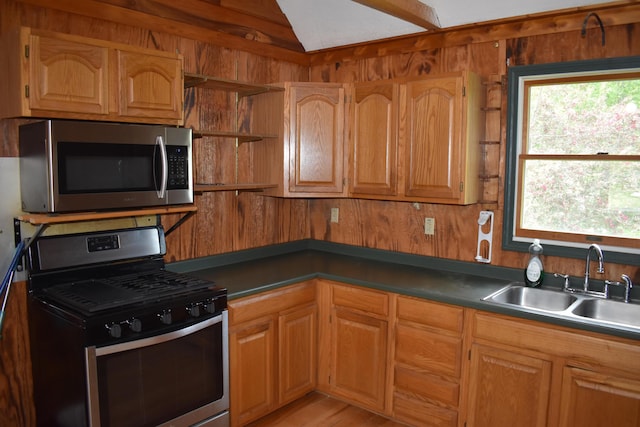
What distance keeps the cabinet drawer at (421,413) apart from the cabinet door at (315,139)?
133 cm

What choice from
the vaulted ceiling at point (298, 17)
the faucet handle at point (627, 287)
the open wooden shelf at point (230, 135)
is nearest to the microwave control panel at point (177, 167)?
the open wooden shelf at point (230, 135)

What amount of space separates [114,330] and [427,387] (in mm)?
1645

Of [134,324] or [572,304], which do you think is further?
[572,304]

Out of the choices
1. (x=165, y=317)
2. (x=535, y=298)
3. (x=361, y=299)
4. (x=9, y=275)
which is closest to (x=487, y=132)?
(x=535, y=298)

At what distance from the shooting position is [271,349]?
291 cm

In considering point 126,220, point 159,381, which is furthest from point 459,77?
point 159,381

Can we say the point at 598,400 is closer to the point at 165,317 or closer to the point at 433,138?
the point at 433,138

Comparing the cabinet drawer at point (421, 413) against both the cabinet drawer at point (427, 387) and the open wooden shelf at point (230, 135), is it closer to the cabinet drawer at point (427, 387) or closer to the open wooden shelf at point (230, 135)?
the cabinet drawer at point (427, 387)

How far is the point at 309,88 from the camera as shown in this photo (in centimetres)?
326

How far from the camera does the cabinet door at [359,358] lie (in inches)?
116

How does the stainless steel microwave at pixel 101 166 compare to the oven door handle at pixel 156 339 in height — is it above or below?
above

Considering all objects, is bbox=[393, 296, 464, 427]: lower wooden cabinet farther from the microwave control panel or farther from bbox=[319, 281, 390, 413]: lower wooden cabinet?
the microwave control panel

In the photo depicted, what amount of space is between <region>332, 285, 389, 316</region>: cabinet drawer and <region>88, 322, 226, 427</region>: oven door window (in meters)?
0.82

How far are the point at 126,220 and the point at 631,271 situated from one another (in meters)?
2.62
